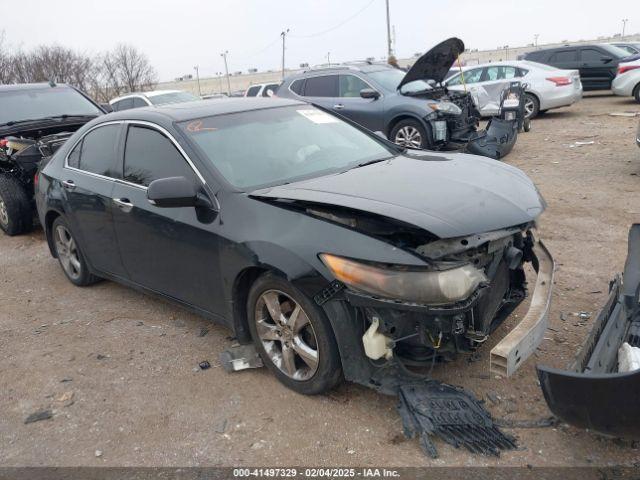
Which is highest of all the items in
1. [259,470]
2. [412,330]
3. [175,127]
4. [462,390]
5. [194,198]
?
[175,127]

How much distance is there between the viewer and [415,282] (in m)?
2.68

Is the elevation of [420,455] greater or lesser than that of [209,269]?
lesser

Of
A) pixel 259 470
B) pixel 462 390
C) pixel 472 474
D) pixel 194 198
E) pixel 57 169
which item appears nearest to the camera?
pixel 472 474

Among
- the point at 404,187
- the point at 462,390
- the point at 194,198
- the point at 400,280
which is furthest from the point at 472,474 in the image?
the point at 194,198

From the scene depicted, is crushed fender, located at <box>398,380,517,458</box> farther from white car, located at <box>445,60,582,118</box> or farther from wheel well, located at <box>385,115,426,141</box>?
white car, located at <box>445,60,582,118</box>

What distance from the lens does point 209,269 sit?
3525 millimetres

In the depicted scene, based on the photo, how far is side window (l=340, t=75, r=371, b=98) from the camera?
10.5 m

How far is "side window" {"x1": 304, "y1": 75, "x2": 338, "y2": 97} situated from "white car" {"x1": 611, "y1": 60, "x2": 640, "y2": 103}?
8.63 meters

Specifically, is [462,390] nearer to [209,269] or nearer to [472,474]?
[472,474]

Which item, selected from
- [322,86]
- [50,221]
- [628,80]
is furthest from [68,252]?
[628,80]

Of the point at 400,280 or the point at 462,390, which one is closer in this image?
the point at 400,280

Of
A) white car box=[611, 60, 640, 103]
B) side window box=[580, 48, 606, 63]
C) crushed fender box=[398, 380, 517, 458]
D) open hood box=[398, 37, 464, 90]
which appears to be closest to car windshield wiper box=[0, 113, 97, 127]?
open hood box=[398, 37, 464, 90]

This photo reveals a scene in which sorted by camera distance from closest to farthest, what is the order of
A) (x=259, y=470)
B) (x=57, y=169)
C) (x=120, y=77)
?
(x=259, y=470)
(x=57, y=169)
(x=120, y=77)

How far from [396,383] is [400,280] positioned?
587mm
